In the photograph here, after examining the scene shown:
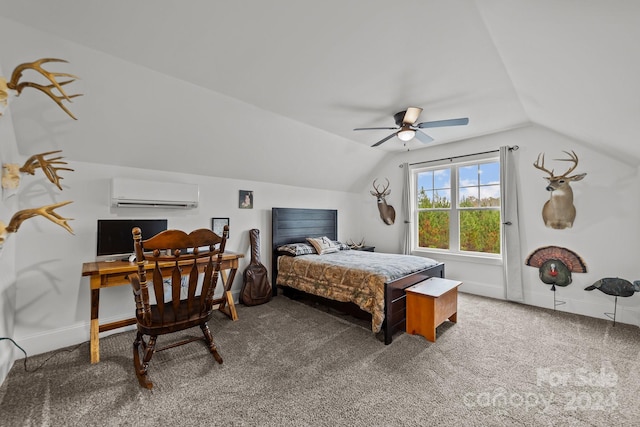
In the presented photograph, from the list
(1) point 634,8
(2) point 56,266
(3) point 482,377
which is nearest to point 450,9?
(1) point 634,8

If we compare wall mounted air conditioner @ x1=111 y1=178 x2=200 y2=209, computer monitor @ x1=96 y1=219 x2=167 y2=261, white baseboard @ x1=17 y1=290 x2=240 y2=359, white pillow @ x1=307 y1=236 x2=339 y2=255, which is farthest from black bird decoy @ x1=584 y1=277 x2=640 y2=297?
white baseboard @ x1=17 y1=290 x2=240 y2=359

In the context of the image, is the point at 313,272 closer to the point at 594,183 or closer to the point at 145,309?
the point at 145,309

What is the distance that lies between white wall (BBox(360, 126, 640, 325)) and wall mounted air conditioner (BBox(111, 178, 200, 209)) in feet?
14.2

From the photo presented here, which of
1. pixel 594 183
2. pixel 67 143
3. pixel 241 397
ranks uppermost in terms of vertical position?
pixel 67 143

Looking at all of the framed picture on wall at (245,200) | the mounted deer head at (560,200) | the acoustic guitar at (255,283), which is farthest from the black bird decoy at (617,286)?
the framed picture on wall at (245,200)

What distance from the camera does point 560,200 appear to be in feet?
11.6

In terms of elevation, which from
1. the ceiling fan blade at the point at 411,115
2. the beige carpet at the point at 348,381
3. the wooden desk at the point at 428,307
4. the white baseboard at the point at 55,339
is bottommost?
the beige carpet at the point at 348,381

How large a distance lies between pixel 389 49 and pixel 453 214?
339cm

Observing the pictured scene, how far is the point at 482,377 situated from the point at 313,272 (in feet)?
6.72

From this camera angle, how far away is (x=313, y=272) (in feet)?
11.6

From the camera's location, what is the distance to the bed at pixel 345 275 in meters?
2.79

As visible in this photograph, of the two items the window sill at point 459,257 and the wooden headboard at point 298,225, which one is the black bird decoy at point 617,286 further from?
the wooden headboard at point 298,225

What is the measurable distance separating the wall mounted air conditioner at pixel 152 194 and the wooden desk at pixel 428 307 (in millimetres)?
2862

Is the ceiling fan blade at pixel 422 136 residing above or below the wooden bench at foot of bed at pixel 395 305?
above
